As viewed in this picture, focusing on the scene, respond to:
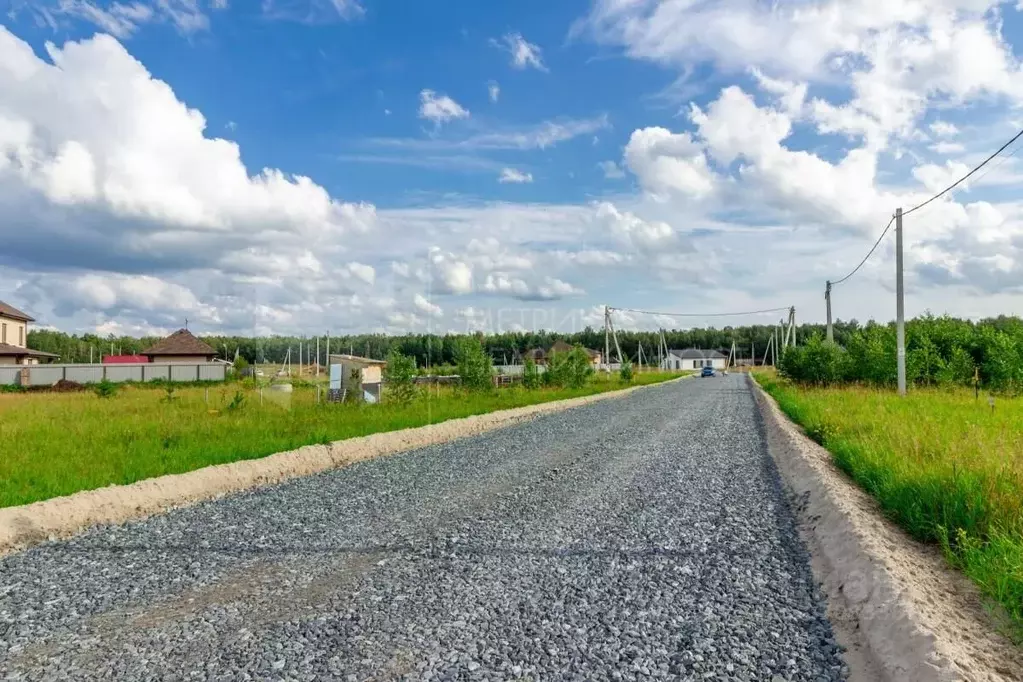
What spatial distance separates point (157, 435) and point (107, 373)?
37257mm

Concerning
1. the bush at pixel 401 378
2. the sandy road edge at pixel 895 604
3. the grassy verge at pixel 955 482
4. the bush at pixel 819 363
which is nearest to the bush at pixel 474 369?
the bush at pixel 401 378

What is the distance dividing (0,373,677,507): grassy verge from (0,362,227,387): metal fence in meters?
25.7

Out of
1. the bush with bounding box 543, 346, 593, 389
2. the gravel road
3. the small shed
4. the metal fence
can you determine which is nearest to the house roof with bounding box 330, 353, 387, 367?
the small shed

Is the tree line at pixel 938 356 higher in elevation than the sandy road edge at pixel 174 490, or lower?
higher

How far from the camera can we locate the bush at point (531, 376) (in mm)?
37781

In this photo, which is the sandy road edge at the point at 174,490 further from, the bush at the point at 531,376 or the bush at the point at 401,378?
the bush at the point at 531,376

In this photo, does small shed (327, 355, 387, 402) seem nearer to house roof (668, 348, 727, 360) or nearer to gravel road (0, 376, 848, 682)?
gravel road (0, 376, 848, 682)

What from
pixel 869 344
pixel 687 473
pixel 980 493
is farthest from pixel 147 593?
pixel 869 344

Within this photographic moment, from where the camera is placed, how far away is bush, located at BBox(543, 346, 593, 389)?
3984 cm

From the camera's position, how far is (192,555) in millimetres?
5762

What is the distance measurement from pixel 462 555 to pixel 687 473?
5035mm

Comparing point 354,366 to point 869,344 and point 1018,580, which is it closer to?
point 1018,580

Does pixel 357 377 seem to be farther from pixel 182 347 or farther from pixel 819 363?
pixel 182 347

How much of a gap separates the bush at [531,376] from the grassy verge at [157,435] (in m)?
17.4
